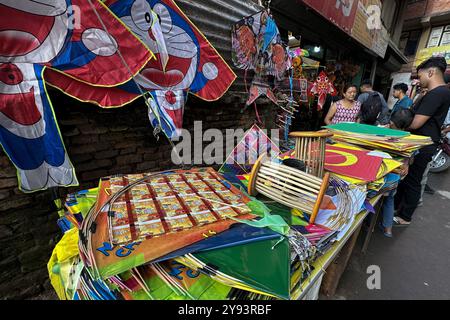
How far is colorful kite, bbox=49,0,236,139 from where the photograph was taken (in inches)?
74.3

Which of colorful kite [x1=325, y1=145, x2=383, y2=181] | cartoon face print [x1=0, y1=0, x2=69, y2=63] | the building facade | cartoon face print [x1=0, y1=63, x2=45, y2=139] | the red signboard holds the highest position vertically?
the building facade

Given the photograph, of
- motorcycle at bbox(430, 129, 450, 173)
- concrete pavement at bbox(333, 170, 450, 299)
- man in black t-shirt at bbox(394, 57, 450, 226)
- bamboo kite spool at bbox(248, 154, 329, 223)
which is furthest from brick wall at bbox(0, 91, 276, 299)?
motorcycle at bbox(430, 129, 450, 173)

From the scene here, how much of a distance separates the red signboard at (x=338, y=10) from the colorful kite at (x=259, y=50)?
36.6 inches

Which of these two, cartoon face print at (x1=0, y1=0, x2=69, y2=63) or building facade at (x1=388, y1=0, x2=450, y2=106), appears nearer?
cartoon face print at (x1=0, y1=0, x2=69, y2=63)

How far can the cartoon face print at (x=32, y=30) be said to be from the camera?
1382 millimetres

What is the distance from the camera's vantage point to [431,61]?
2.62 m

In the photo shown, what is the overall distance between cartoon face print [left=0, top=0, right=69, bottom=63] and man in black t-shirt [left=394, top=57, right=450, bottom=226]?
402cm

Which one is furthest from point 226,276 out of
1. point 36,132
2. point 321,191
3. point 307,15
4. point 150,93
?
point 307,15

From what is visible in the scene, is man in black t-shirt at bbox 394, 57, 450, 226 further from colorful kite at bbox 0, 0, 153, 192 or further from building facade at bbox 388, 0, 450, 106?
building facade at bbox 388, 0, 450, 106

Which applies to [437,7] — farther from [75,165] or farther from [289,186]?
[75,165]

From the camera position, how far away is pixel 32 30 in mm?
1459

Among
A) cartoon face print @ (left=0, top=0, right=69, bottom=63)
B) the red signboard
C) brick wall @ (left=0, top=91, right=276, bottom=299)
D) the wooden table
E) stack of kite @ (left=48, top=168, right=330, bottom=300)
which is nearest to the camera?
stack of kite @ (left=48, top=168, right=330, bottom=300)

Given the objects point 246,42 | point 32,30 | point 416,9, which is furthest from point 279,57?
point 416,9

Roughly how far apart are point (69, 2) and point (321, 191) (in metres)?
2.27
